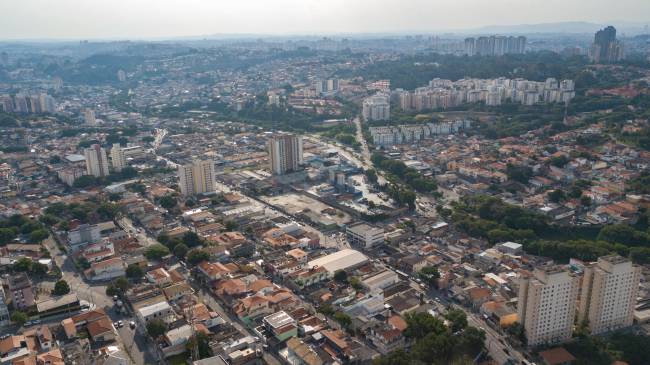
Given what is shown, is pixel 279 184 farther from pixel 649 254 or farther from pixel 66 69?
pixel 66 69

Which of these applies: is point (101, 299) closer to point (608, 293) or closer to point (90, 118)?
point (608, 293)

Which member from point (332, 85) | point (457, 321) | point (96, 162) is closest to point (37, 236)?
point (96, 162)

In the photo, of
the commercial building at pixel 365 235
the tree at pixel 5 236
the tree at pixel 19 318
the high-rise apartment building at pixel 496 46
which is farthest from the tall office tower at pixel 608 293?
the high-rise apartment building at pixel 496 46

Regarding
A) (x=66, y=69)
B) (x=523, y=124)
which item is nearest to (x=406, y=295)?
(x=523, y=124)

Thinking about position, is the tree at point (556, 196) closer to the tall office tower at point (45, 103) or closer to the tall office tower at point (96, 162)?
the tall office tower at point (96, 162)

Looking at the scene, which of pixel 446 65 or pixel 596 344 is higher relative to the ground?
pixel 446 65

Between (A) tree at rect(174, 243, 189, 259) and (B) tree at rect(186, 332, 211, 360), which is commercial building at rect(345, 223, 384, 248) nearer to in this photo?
(A) tree at rect(174, 243, 189, 259)
